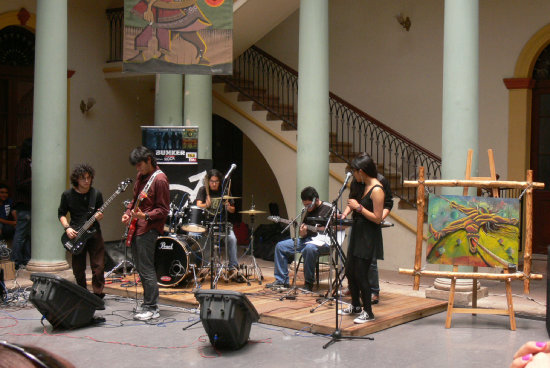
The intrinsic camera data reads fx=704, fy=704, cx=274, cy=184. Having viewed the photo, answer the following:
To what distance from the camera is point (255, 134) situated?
12.6m

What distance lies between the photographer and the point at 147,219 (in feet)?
23.4

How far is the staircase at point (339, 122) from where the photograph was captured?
40.8 feet

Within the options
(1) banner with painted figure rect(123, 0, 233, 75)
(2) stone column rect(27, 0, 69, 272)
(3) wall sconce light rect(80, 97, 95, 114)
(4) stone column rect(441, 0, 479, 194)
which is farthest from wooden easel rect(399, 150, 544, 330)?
(3) wall sconce light rect(80, 97, 95, 114)

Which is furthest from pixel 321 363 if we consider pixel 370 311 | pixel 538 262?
pixel 538 262

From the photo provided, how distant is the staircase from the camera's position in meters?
12.4

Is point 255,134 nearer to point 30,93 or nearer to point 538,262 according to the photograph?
point 30,93

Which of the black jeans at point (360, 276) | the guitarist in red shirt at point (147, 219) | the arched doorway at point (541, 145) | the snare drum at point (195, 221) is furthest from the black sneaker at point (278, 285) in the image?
the arched doorway at point (541, 145)

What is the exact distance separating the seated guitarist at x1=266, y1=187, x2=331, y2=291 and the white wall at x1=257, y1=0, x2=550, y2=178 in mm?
5012

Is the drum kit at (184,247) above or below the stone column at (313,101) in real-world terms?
below

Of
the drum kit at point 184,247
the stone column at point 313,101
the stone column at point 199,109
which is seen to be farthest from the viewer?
the stone column at point 199,109

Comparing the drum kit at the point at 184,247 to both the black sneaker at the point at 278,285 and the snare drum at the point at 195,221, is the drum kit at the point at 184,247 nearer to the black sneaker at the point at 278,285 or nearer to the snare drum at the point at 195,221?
the snare drum at the point at 195,221

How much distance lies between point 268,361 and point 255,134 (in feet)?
23.4

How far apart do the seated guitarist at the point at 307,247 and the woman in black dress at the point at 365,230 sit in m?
1.36

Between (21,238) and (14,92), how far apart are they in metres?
3.48
